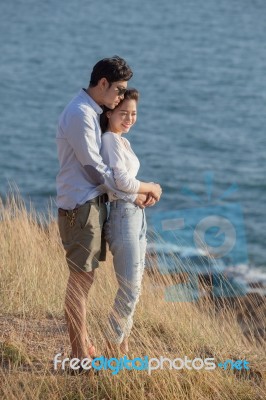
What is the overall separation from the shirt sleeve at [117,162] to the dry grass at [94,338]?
842 millimetres

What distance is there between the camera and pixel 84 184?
491 cm

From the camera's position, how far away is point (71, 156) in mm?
4930

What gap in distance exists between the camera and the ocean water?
20.8 m

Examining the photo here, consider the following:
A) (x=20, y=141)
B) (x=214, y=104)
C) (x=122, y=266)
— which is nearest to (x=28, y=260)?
(x=122, y=266)

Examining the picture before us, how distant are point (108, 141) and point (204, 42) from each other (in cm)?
3888

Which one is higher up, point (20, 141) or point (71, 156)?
point (71, 156)

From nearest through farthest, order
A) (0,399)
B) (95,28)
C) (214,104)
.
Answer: (0,399)
(214,104)
(95,28)

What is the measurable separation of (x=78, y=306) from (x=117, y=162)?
2.57 feet

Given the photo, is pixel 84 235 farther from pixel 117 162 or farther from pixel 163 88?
pixel 163 88

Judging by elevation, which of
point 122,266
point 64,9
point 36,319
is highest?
point 122,266

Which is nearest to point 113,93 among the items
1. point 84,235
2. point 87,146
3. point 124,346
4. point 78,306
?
point 87,146

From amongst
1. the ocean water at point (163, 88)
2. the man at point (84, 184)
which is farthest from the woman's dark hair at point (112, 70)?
the ocean water at point (163, 88)

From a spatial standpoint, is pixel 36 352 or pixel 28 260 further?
pixel 28 260

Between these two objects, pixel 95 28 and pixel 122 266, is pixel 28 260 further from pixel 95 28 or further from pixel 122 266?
pixel 95 28
